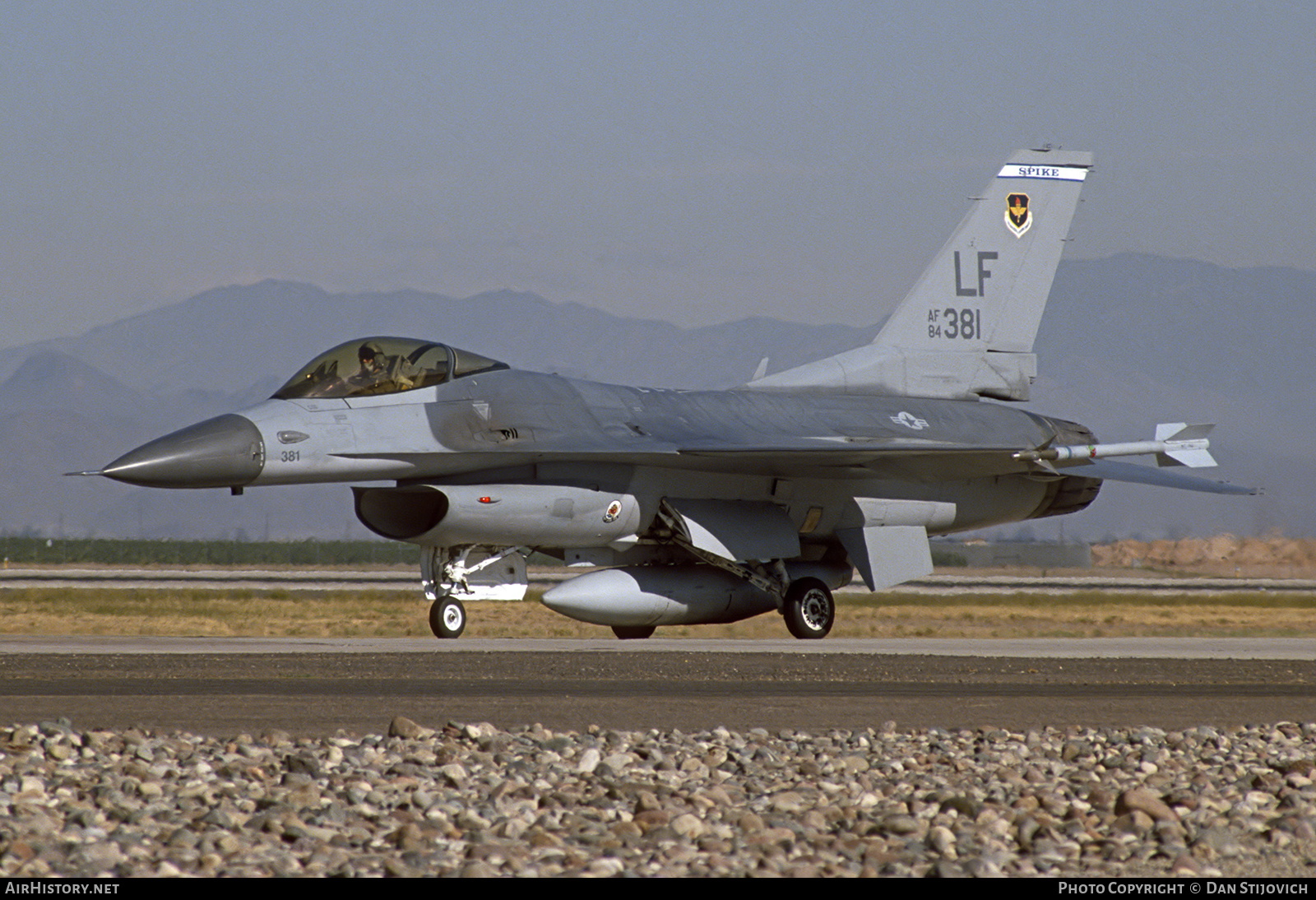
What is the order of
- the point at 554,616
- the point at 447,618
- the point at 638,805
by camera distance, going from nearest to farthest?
the point at 638,805 < the point at 447,618 < the point at 554,616

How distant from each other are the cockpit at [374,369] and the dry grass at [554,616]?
496 centimetres

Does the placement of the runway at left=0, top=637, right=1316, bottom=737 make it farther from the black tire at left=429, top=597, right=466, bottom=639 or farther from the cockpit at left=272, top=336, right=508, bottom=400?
the cockpit at left=272, top=336, right=508, bottom=400

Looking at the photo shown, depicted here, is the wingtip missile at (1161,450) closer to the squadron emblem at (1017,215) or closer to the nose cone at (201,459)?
the squadron emblem at (1017,215)

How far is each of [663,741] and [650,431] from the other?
1023 cm

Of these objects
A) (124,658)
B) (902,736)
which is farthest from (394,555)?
(902,736)

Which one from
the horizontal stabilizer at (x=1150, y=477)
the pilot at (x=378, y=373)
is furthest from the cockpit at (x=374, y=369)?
the horizontal stabilizer at (x=1150, y=477)

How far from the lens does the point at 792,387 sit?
2077 cm

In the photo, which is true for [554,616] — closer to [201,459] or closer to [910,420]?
[910,420]

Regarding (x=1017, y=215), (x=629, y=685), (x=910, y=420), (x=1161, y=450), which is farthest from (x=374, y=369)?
(x=1017, y=215)

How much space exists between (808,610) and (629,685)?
318 inches

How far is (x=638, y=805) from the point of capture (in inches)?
233

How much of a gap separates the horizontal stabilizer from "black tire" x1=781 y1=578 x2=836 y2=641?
3.97 metres

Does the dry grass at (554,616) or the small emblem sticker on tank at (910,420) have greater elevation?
the small emblem sticker on tank at (910,420)

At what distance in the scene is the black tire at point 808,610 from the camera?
62.5ft
